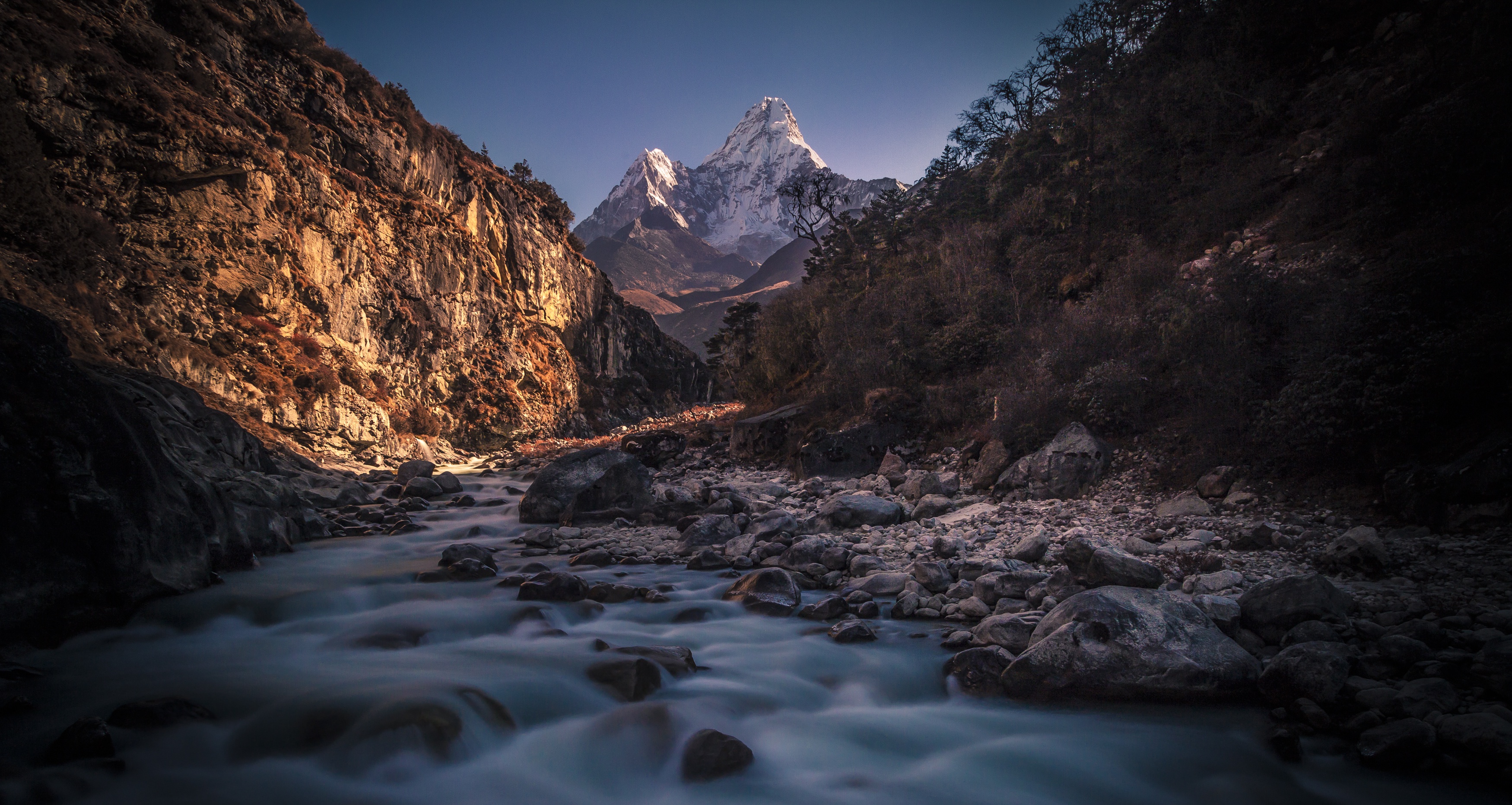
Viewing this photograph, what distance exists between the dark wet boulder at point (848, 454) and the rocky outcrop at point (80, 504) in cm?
1002

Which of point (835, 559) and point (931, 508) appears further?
point (931, 508)

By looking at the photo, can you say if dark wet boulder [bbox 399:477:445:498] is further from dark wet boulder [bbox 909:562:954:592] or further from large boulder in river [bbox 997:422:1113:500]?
large boulder in river [bbox 997:422:1113:500]

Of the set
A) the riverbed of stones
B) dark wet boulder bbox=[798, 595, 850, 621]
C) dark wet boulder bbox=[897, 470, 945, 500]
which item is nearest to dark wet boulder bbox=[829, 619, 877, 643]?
the riverbed of stones

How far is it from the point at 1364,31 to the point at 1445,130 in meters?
8.75

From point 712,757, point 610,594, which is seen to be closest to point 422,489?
point 610,594

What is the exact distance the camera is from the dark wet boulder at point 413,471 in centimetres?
1633

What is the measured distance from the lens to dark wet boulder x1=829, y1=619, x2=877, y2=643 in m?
5.42

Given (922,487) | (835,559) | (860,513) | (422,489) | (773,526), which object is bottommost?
(835,559)

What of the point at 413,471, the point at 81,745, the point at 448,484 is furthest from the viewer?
the point at 413,471

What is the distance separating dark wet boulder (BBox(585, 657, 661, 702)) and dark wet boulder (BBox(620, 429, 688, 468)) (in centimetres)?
1356

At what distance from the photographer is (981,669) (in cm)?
448

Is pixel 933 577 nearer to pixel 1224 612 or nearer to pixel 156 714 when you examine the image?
pixel 1224 612

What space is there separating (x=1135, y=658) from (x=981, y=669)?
1.04 meters

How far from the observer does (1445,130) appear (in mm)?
8641
